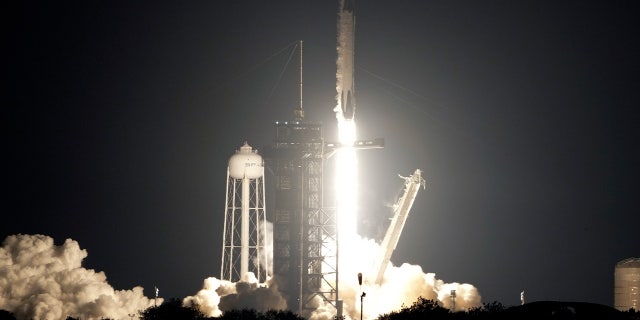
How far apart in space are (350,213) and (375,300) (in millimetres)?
9946

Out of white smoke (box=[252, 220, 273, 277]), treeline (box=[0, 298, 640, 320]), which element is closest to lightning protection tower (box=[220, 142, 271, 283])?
white smoke (box=[252, 220, 273, 277])

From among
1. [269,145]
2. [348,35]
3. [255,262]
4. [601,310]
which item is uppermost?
[348,35]

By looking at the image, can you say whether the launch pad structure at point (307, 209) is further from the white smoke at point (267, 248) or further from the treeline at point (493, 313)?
the treeline at point (493, 313)

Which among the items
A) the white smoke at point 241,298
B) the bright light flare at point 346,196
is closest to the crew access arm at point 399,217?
the bright light flare at point 346,196

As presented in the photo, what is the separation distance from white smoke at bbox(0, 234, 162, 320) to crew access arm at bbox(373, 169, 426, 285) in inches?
829

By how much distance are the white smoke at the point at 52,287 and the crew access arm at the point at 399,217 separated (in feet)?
69.1

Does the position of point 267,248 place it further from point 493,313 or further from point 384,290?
point 493,313

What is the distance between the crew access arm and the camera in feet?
354

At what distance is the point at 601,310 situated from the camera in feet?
229

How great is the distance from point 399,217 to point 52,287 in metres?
28.6

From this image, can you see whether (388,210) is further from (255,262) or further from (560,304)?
(560,304)

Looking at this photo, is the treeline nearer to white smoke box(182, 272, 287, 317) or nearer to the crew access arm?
white smoke box(182, 272, 287, 317)

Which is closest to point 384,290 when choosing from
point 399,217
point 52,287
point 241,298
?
point 399,217

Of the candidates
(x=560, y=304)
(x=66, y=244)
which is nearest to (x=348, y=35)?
(x=66, y=244)
